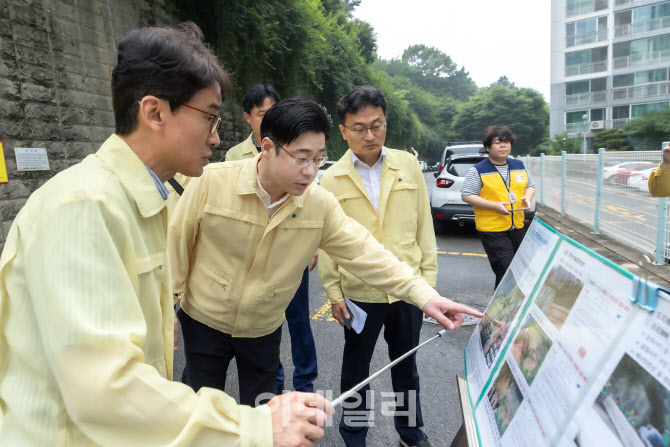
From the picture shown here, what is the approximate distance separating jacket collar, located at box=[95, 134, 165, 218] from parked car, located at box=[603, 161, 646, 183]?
22.2 feet

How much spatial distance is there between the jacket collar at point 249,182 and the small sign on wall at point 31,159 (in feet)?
10.5

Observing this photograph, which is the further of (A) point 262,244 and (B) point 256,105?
(B) point 256,105

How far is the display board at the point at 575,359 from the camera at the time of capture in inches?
28.3

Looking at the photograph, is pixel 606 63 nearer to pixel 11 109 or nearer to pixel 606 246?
pixel 606 246

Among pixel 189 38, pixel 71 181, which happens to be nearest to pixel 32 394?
pixel 71 181

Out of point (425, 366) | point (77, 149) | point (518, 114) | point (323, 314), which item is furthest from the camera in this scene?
point (518, 114)

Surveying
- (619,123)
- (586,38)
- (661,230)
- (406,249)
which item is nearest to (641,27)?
(586,38)

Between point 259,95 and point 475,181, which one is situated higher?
point 259,95

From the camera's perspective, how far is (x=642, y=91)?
102 feet

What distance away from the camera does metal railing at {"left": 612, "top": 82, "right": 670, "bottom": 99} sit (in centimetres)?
3003

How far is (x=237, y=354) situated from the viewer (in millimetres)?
1941

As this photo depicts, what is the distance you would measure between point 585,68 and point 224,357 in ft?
132

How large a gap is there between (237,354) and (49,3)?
4.28 m

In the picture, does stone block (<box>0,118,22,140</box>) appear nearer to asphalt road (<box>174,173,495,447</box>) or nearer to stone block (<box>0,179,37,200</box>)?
stone block (<box>0,179,37,200</box>)
